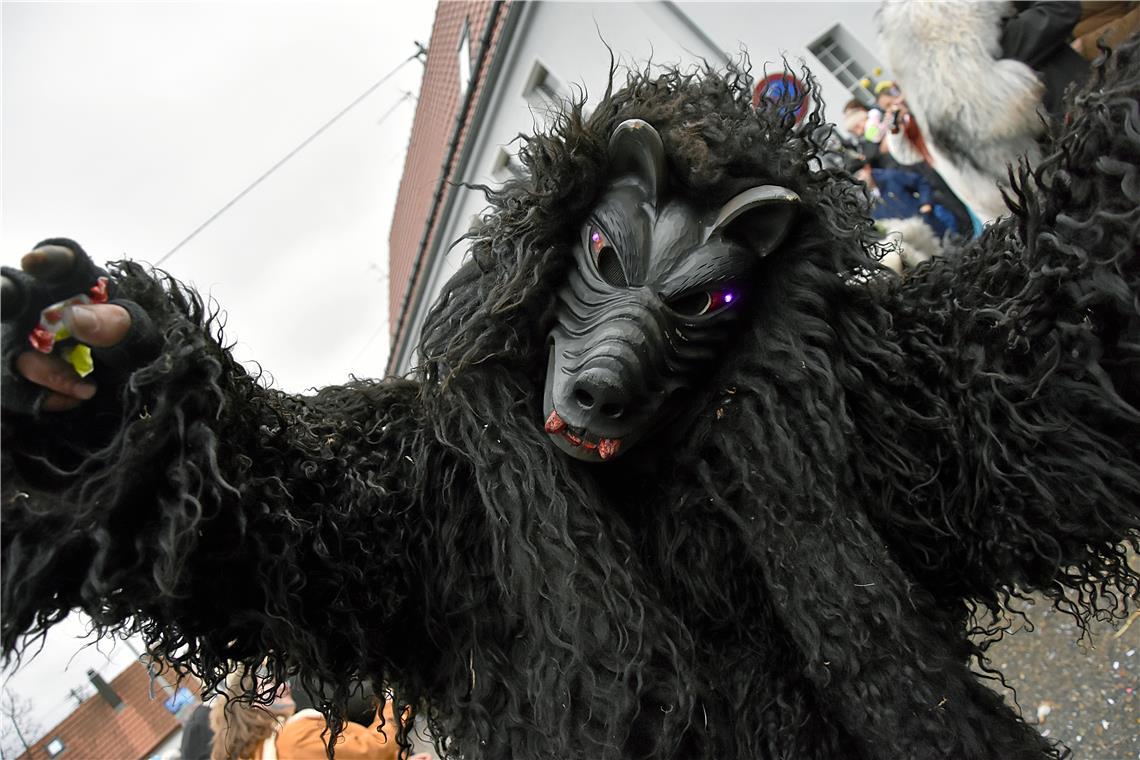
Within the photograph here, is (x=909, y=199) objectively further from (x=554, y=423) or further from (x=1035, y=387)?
(x=554, y=423)

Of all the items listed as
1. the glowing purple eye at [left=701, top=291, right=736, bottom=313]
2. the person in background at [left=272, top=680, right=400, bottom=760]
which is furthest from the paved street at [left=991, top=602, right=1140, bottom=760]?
the person in background at [left=272, top=680, right=400, bottom=760]

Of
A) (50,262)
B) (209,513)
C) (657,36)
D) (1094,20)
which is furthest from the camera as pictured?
(657,36)

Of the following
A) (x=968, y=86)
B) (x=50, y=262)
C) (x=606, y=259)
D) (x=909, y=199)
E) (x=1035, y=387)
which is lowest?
(x=909, y=199)

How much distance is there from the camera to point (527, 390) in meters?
1.29

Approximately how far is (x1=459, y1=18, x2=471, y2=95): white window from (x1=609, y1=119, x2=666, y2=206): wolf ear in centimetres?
700

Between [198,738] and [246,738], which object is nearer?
[246,738]

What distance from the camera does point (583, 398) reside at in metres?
1.16

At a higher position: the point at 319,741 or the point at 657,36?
the point at 657,36

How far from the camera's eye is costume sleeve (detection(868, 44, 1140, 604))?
3.71 feet

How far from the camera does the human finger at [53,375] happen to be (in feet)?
3.18

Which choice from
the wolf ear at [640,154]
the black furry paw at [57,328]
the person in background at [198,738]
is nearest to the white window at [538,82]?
the person in background at [198,738]

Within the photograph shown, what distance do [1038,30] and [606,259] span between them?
7.75ft

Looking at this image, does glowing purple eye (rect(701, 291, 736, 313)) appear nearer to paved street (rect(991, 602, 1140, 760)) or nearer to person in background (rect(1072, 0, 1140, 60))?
paved street (rect(991, 602, 1140, 760))

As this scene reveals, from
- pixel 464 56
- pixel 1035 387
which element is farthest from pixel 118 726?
pixel 1035 387
